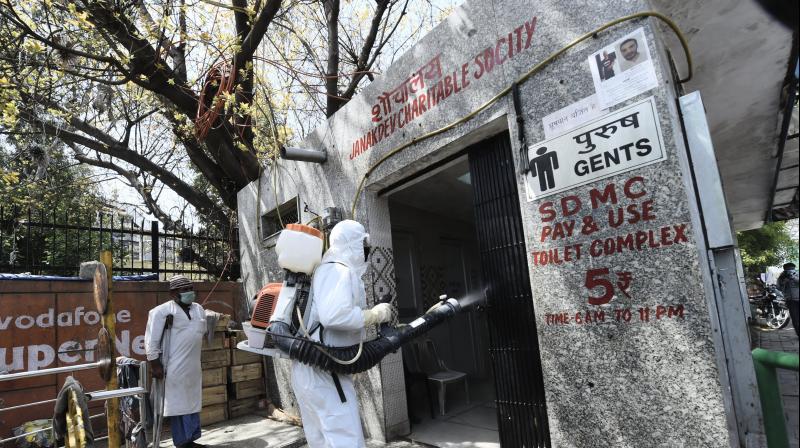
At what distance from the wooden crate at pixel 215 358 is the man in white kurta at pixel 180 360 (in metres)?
0.99

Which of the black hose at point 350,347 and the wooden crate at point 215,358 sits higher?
the black hose at point 350,347

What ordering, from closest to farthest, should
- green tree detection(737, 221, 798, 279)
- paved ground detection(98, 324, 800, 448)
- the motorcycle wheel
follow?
paved ground detection(98, 324, 800, 448), the motorcycle wheel, green tree detection(737, 221, 798, 279)

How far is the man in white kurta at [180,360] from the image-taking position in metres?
4.84

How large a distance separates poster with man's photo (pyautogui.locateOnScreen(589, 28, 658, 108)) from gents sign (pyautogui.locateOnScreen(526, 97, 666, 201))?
0.10 meters

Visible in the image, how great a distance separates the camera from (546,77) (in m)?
3.04

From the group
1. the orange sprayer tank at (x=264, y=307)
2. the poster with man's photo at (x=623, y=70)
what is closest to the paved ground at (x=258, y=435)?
the orange sprayer tank at (x=264, y=307)

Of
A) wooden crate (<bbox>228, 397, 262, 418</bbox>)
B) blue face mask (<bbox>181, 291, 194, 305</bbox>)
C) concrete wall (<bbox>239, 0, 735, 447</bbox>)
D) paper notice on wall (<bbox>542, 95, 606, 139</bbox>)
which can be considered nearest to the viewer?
concrete wall (<bbox>239, 0, 735, 447</bbox>)

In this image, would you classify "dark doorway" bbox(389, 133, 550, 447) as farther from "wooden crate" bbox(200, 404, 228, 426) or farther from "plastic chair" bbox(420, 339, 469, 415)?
"wooden crate" bbox(200, 404, 228, 426)

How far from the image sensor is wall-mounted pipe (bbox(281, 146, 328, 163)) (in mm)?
4961

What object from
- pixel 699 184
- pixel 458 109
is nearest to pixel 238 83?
pixel 458 109

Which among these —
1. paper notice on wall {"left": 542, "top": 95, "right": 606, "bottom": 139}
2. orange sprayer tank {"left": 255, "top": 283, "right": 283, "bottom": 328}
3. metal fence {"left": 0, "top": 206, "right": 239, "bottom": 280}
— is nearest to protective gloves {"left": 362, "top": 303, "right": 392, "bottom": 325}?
orange sprayer tank {"left": 255, "top": 283, "right": 283, "bottom": 328}

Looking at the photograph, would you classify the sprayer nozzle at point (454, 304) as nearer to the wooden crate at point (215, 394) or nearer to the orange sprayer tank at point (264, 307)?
the orange sprayer tank at point (264, 307)

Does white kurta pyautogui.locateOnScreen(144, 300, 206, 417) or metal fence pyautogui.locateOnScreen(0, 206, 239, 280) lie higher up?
metal fence pyautogui.locateOnScreen(0, 206, 239, 280)

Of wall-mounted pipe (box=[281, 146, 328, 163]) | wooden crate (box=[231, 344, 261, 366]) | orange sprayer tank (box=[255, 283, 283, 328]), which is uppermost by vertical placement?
wall-mounted pipe (box=[281, 146, 328, 163])
